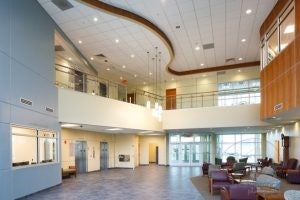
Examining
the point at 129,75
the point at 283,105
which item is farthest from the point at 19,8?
the point at 129,75

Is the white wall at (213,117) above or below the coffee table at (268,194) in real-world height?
above

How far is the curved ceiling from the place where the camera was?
400 inches

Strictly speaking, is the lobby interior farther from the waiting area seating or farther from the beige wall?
the beige wall

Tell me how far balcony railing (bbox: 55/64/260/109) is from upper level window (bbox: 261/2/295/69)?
19.9 feet

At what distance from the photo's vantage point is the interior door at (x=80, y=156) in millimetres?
16578

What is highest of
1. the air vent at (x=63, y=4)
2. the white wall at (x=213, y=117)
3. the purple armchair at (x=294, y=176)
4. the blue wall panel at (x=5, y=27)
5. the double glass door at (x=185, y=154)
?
the air vent at (x=63, y=4)

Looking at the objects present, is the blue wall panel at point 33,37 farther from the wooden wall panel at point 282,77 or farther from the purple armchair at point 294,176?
the purple armchair at point 294,176

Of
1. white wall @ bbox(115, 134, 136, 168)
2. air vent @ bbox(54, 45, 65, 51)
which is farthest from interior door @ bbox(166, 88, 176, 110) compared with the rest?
air vent @ bbox(54, 45, 65, 51)

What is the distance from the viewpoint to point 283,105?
9578mm

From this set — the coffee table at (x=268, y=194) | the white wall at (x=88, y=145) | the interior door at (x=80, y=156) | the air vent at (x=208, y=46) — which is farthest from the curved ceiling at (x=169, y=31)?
the coffee table at (x=268, y=194)

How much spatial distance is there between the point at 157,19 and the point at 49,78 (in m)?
5.12

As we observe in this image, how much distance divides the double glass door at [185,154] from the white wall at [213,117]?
463cm

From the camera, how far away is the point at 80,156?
55.2 ft

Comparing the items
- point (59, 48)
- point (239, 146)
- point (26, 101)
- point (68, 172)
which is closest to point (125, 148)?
point (68, 172)
